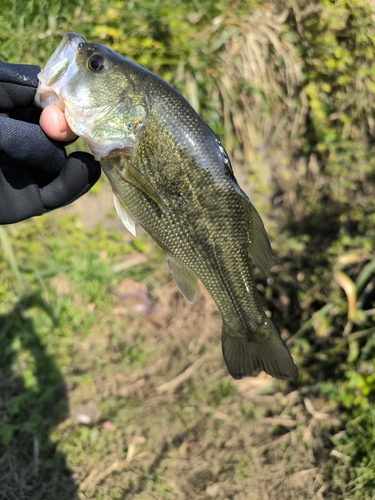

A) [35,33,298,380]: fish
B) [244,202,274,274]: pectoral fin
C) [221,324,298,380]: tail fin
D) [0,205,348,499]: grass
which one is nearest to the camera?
[35,33,298,380]: fish

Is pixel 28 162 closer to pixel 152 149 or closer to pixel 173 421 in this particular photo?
pixel 152 149

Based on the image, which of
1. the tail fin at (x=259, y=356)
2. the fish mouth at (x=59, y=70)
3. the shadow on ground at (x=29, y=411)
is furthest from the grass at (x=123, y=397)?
the fish mouth at (x=59, y=70)

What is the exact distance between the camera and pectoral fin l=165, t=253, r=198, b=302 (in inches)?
73.5

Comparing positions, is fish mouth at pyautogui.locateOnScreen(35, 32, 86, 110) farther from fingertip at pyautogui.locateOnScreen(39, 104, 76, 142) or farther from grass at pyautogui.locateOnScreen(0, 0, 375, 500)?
grass at pyautogui.locateOnScreen(0, 0, 375, 500)

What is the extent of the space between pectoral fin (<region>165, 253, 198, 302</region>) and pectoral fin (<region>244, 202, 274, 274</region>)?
28 centimetres

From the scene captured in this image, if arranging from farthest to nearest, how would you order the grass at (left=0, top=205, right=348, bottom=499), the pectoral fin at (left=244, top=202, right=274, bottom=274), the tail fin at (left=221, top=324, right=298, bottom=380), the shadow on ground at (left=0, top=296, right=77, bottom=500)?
1. the grass at (left=0, top=205, right=348, bottom=499)
2. the shadow on ground at (left=0, top=296, right=77, bottom=500)
3. the tail fin at (left=221, top=324, right=298, bottom=380)
4. the pectoral fin at (left=244, top=202, right=274, bottom=274)

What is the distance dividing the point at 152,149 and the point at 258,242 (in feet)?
1.87

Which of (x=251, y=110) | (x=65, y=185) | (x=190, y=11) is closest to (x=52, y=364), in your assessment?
(x=65, y=185)

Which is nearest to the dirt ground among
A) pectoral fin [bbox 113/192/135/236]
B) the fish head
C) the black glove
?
the black glove

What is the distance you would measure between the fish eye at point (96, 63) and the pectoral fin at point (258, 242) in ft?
2.57

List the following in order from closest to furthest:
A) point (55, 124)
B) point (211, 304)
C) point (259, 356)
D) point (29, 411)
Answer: point (55, 124), point (259, 356), point (29, 411), point (211, 304)

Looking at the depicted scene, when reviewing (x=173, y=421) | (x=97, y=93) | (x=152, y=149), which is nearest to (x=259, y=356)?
(x=152, y=149)

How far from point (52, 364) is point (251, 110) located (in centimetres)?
311

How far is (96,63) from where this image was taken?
5.61ft
